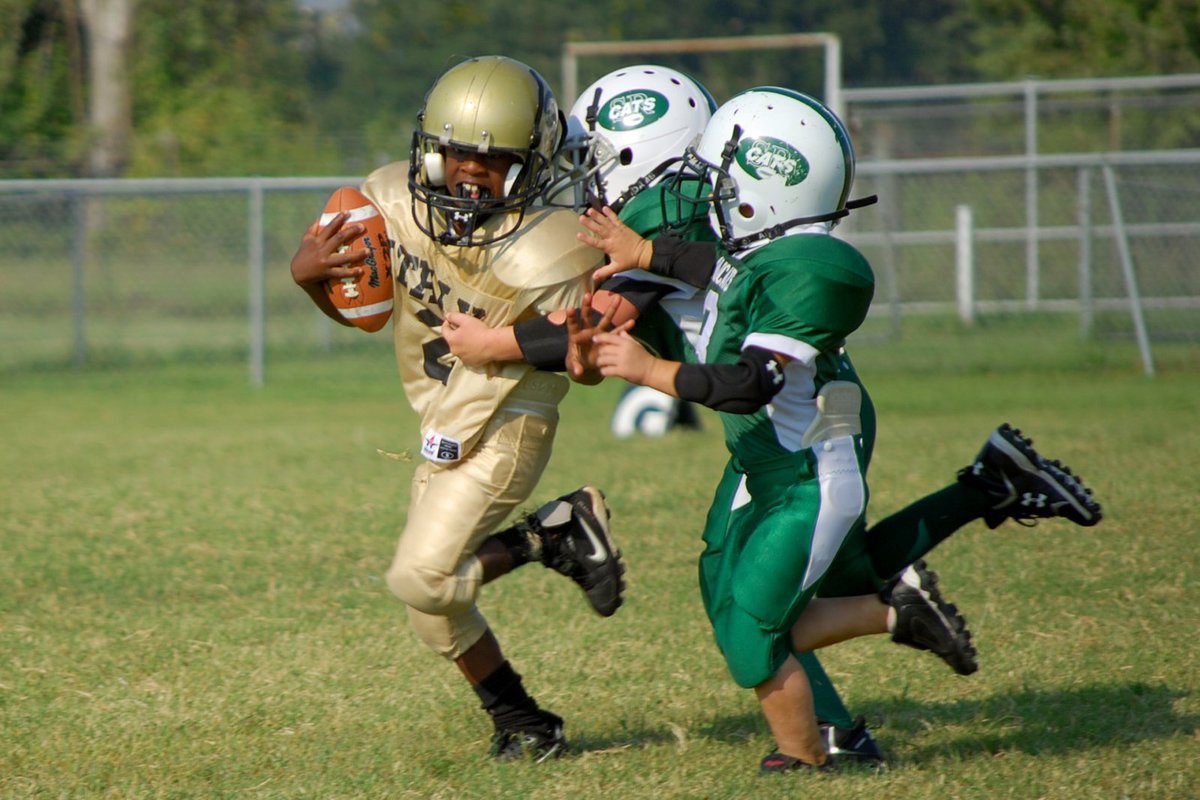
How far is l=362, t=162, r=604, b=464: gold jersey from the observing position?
337 cm

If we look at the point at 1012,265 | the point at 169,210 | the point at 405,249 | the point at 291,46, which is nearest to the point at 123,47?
the point at 169,210

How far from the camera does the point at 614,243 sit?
3.34 m

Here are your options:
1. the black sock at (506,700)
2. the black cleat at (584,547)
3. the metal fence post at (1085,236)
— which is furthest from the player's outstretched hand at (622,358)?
the metal fence post at (1085,236)

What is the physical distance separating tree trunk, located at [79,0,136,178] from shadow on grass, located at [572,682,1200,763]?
706 inches

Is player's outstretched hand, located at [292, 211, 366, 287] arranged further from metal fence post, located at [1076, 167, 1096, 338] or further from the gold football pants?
metal fence post, located at [1076, 167, 1096, 338]

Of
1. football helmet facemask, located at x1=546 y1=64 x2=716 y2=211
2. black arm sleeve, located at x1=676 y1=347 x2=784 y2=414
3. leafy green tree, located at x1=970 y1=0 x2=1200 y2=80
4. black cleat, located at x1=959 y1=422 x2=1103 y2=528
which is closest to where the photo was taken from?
black arm sleeve, located at x1=676 y1=347 x2=784 y2=414

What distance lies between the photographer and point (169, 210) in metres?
14.5

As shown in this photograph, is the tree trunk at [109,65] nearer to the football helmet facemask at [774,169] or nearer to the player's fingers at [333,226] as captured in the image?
the player's fingers at [333,226]

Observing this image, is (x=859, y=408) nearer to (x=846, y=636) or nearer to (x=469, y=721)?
(x=846, y=636)

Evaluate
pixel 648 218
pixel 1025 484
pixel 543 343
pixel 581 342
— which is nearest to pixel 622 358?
pixel 581 342

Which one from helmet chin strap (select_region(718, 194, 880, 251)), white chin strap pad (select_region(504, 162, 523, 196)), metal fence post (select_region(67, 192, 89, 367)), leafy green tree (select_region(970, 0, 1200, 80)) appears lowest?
metal fence post (select_region(67, 192, 89, 367))

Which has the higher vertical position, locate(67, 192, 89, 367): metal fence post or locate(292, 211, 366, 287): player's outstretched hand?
locate(292, 211, 366, 287): player's outstretched hand

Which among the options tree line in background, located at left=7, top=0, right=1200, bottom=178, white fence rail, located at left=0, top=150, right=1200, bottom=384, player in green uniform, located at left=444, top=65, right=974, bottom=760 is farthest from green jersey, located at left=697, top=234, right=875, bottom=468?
tree line in background, located at left=7, top=0, right=1200, bottom=178

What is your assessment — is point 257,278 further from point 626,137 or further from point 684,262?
point 684,262
